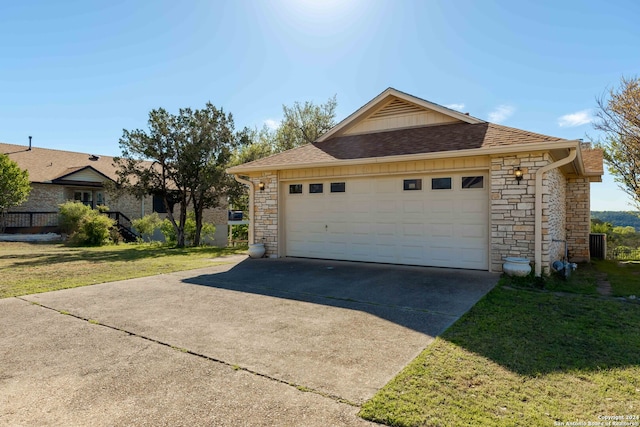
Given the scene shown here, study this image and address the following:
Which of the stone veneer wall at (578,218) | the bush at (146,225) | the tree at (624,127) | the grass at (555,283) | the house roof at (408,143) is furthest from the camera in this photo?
the bush at (146,225)

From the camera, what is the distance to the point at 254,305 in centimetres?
562

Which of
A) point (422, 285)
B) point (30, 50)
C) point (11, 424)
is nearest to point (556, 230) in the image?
point (422, 285)

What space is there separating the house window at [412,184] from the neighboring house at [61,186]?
12839 millimetres

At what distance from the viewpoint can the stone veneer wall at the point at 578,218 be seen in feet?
39.5

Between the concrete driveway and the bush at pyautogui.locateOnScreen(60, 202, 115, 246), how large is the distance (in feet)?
39.5

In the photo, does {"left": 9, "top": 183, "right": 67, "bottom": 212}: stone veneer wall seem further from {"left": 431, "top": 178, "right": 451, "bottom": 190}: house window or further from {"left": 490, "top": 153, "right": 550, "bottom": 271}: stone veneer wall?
{"left": 490, "top": 153, "right": 550, "bottom": 271}: stone veneer wall

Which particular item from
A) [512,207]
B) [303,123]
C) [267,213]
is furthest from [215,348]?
[303,123]

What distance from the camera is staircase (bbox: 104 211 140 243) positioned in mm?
21319

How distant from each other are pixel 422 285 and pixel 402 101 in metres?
6.82

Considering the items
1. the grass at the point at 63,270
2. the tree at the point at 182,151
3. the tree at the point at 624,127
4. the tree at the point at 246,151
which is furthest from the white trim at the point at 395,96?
the tree at the point at 246,151

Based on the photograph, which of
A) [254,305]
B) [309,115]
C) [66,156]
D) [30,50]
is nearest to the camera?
[254,305]

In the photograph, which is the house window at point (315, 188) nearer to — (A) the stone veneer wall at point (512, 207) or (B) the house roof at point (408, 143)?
(B) the house roof at point (408, 143)

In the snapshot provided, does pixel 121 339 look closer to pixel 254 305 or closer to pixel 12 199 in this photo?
pixel 254 305

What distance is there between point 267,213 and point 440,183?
5281mm
